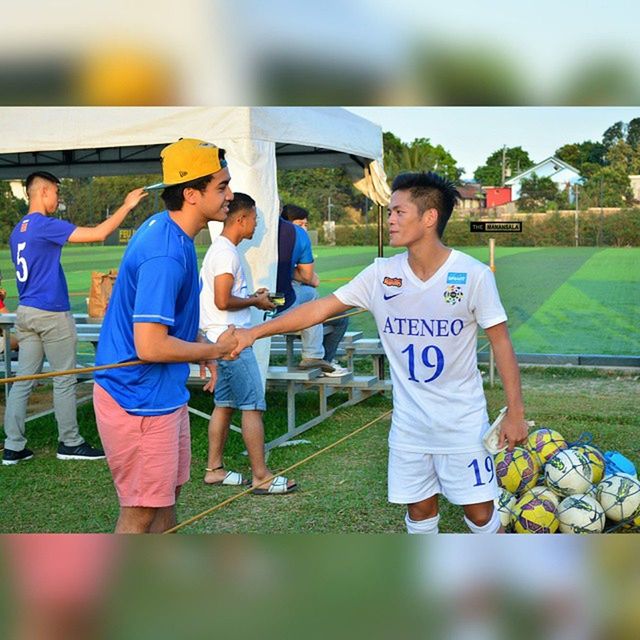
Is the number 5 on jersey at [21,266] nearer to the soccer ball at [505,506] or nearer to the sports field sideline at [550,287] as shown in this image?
the soccer ball at [505,506]

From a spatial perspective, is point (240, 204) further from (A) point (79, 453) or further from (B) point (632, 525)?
(B) point (632, 525)

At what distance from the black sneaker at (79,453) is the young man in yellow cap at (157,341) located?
2.90 meters

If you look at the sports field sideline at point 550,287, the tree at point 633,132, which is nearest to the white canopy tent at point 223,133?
the sports field sideline at point 550,287

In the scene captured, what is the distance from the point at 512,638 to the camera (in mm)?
1759

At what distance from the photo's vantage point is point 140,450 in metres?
2.69

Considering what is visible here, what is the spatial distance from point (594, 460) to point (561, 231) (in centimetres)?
2357

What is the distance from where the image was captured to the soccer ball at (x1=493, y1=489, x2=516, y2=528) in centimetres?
411

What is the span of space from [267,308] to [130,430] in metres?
2.21

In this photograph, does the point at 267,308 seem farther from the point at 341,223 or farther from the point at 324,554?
the point at 341,223

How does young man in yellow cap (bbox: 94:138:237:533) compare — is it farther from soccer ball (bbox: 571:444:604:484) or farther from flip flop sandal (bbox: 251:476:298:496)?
soccer ball (bbox: 571:444:604:484)

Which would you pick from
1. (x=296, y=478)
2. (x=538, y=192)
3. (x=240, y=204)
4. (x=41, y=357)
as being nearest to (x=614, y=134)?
(x=538, y=192)

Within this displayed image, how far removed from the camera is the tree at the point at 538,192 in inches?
1139

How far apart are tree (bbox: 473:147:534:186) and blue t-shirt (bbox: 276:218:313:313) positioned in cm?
3465

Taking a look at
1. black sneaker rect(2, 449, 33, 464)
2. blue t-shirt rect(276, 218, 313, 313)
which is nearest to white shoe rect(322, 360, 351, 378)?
blue t-shirt rect(276, 218, 313, 313)
